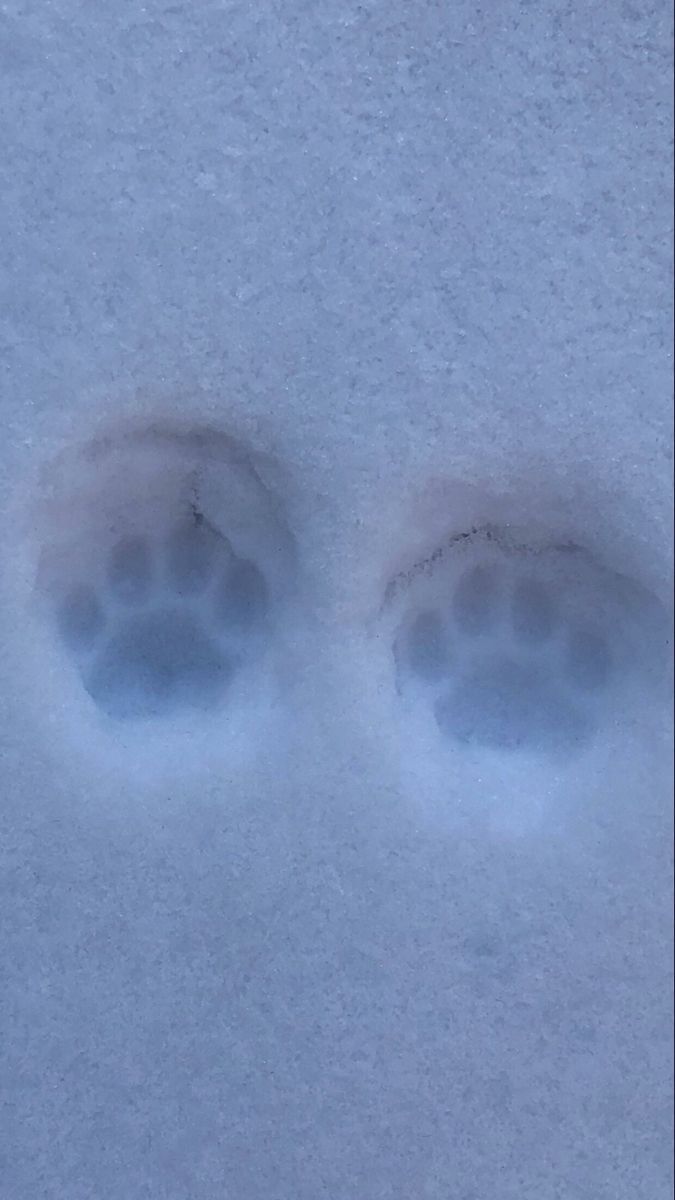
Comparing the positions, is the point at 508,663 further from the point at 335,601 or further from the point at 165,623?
the point at 165,623

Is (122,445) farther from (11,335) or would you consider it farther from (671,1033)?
(671,1033)

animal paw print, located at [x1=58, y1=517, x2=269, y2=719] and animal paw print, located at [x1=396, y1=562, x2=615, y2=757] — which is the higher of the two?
animal paw print, located at [x1=396, y1=562, x2=615, y2=757]

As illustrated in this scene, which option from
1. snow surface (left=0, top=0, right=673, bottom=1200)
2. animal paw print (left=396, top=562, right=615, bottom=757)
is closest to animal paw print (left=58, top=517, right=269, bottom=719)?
snow surface (left=0, top=0, right=673, bottom=1200)

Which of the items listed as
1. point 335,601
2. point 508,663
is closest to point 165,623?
point 335,601

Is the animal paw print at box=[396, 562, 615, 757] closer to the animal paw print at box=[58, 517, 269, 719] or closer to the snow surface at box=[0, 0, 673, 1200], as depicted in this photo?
the snow surface at box=[0, 0, 673, 1200]

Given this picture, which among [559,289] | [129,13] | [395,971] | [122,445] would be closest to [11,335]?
[122,445]

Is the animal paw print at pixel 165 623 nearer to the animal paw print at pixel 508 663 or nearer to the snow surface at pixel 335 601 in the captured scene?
the snow surface at pixel 335 601
